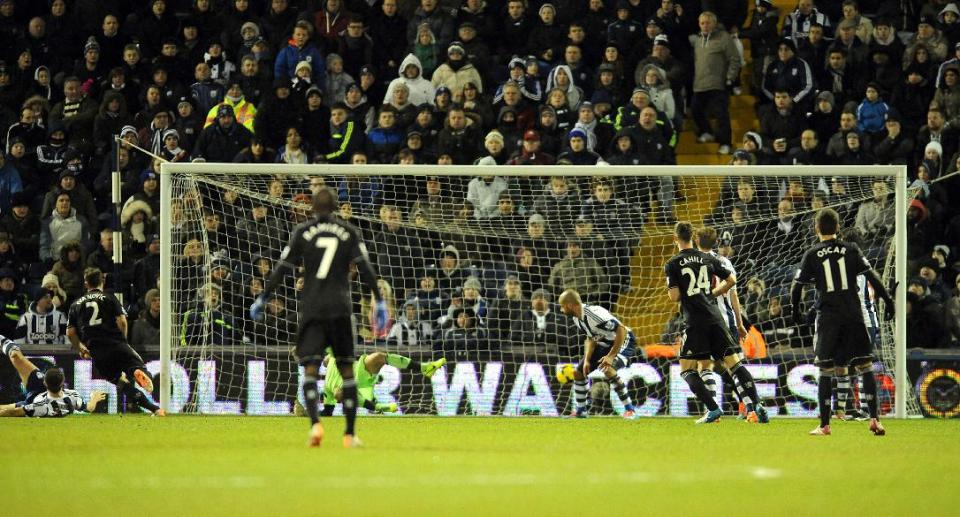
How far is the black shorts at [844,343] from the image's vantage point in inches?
502

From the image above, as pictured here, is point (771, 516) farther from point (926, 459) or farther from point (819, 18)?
point (819, 18)

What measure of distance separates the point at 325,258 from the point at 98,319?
5487 millimetres

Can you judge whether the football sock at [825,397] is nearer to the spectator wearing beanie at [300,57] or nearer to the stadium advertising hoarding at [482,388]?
the stadium advertising hoarding at [482,388]

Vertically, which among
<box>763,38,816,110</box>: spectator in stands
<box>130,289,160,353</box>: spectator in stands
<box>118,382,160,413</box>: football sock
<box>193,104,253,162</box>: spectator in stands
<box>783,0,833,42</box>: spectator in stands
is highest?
<box>783,0,833,42</box>: spectator in stands

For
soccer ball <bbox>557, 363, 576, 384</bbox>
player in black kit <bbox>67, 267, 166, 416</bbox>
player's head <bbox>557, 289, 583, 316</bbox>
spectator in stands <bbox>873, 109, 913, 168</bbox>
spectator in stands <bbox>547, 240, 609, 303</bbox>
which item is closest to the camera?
player's head <bbox>557, 289, 583, 316</bbox>

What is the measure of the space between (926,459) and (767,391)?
589 cm

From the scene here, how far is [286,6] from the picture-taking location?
2164cm

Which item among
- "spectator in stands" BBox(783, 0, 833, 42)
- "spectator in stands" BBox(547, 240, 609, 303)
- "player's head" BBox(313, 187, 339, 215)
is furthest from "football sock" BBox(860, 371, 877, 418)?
"spectator in stands" BBox(783, 0, 833, 42)

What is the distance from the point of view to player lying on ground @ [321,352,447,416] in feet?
50.6

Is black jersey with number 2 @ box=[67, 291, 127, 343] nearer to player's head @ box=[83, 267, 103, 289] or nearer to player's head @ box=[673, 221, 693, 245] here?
player's head @ box=[83, 267, 103, 289]

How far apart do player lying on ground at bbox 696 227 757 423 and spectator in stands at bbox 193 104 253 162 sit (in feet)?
24.7

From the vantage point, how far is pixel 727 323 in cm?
1480

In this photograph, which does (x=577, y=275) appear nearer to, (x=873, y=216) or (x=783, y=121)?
(x=873, y=216)

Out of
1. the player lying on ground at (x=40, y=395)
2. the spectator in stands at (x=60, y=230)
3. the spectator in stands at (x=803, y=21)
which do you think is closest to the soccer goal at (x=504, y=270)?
the player lying on ground at (x=40, y=395)
